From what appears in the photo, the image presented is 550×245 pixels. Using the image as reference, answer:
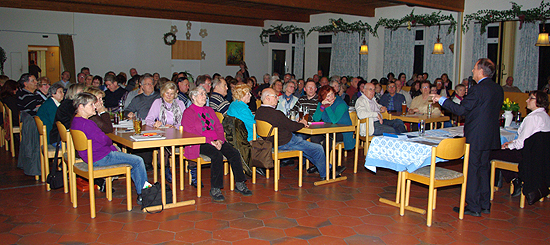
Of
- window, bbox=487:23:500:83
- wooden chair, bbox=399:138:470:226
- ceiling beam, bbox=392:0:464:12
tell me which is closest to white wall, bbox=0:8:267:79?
ceiling beam, bbox=392:0:464:12

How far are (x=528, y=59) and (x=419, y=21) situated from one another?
9.34 feet

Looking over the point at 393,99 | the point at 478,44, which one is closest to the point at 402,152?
the point at 393,99

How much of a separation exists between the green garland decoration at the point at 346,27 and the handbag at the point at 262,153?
933 cm

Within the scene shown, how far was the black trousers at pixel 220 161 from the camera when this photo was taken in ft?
14.3

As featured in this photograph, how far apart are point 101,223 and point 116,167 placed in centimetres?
51

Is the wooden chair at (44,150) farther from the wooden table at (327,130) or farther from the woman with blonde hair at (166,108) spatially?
the wooden table at (327,130)

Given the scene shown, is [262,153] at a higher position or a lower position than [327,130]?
lower

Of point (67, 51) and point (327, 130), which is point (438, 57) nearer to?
point (327, 130)

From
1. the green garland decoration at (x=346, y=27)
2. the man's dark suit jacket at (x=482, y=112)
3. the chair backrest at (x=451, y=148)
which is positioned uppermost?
the green garland decoration at (x=346, y=27)

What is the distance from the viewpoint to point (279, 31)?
15680 mm

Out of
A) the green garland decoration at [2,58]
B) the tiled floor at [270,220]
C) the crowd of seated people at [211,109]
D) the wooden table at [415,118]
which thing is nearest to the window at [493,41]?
the crowd of seated people at [211,109]

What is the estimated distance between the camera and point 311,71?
1499 cm

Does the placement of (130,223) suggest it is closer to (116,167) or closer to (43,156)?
(116,167)

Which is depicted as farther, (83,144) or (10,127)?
(10,127)
